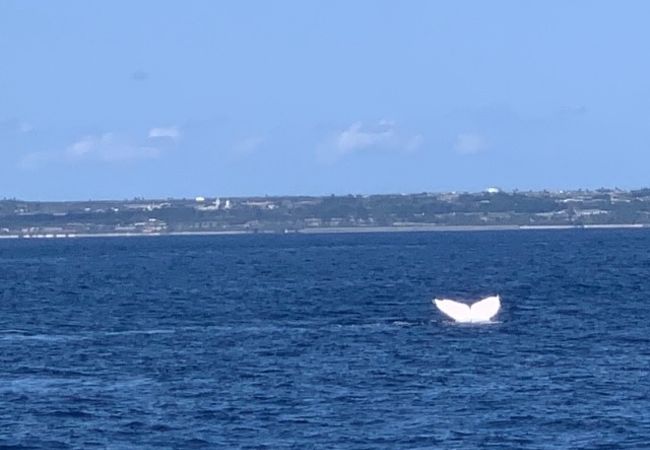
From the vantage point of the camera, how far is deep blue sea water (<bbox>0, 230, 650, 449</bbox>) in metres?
44.3

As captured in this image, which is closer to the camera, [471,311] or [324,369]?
[324,369]

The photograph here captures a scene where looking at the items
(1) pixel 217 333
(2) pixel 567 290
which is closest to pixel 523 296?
(2) pixel 567 290

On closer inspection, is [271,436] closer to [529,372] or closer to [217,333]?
[529,372]

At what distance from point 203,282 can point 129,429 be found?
253 ft

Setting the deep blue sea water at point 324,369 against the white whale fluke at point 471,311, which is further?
the white whale fluke at point 471,311

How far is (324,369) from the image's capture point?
56406 millimetres

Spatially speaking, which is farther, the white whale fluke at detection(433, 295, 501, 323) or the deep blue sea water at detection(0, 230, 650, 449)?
the white whale fluke at detection(433, 295, 501, 323)

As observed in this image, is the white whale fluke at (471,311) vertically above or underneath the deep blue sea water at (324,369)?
above

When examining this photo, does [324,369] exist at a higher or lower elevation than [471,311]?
lower

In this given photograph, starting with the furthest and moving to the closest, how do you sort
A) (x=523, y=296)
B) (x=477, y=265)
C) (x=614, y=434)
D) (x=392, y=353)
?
(x=477, y=265), (x=523, y=296), (x=392, y=353), (x=614, y=434)

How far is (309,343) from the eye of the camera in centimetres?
6575

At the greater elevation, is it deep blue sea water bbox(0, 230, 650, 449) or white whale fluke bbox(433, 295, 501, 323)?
white whale fluke bbox(433, 295, 501, 323)

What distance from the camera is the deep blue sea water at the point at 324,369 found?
4431 cm

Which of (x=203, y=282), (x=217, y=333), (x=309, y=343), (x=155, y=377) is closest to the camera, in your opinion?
(x=155, y=377)
